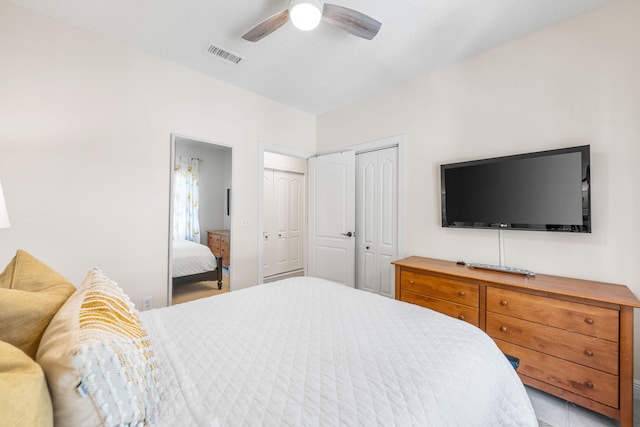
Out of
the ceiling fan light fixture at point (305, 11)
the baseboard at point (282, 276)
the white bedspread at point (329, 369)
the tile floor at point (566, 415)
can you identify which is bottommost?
A: the tile floor at point (566, 415)

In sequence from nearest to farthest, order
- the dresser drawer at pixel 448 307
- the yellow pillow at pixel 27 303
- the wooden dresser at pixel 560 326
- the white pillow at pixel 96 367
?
the white pillow at pixel 96 367
the yellow pillow at pixel 27 303
the wooden dresser at pixel 560 326
the dresser drawer at pixel 448 307

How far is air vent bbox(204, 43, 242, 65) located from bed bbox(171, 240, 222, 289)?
1.84 metres

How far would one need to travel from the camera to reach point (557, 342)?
1.67m

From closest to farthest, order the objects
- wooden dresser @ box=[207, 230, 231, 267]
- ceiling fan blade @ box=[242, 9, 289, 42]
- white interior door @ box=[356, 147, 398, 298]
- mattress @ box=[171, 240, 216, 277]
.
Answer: ceiling fan blade @ box=[242, 9, 289, 42], mattress @ box=[171, 240, 216, 277], wooden dresser @ box=[207, 230, 231, 267], white interior door @ box=[356, 147, 398, 298]

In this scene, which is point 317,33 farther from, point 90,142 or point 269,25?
point 90,142

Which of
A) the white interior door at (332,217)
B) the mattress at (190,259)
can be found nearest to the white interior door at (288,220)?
the white interior door at (332,217)

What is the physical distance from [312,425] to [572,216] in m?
2.27

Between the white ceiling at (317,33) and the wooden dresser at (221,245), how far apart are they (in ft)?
5.74

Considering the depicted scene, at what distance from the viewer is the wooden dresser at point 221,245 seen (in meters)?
3.04

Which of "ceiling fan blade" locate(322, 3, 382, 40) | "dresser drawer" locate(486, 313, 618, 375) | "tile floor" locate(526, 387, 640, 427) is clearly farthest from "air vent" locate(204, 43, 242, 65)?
"tile floor" locate(526, 387, 640, 427)

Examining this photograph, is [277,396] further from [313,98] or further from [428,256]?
[313,98]

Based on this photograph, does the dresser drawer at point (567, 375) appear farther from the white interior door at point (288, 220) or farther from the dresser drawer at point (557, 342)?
the white interior door at point (288, 220)

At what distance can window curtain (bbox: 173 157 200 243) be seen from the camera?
2.68 meters

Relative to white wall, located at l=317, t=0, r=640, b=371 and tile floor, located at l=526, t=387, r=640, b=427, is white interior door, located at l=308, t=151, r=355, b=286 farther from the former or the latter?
tile floor, located at l=526, t=387, r=640, b=427
